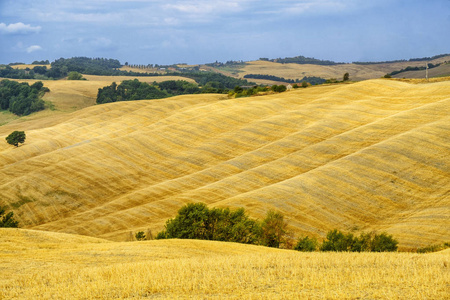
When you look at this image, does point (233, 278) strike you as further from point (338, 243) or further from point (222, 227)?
point (222, 227)

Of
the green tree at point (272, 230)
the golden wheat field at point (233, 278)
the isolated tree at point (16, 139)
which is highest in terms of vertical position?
the golden wheat field at point (233, 278)

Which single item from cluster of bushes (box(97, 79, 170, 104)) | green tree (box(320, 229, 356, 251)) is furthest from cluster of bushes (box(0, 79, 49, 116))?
green tree (box(320, 229, 356, 251))

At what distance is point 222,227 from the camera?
135 ft

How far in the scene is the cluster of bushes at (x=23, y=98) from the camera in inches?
6954

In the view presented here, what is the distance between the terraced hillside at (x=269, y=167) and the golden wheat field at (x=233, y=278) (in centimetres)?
2179

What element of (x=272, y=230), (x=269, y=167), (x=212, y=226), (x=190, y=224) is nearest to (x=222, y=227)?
(x=212, y=226)

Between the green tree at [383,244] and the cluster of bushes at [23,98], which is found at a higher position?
the cluster of bushes at [23,98]

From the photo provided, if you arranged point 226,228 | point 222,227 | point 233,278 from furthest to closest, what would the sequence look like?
point 222,227 → point 226,228 → point 233,278

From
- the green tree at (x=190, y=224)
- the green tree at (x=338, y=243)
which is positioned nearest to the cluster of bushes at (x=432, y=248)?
the green tree at (x=338, y=243)

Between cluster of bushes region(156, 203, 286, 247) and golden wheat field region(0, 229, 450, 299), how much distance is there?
14.1 meters

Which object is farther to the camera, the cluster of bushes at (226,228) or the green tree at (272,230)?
the green tree at (272,230)

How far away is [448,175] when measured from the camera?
52.8m

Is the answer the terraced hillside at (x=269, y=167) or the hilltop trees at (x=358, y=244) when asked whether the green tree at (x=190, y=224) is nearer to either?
the terraced hillside at (x=269, y=167)

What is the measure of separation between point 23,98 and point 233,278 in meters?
181
